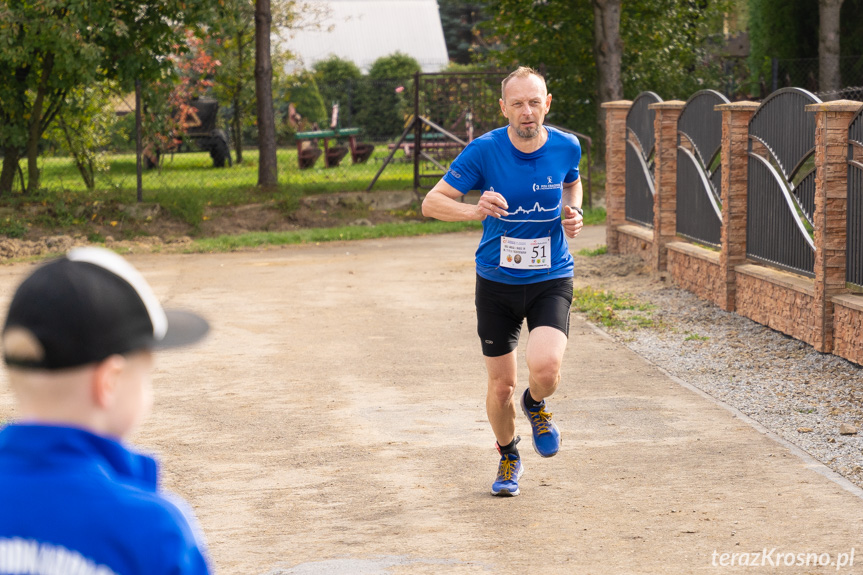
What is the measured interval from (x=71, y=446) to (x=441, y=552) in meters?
3.23

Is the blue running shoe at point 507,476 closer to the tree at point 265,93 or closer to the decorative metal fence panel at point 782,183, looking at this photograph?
the decorative metal fence panel at point 782,183

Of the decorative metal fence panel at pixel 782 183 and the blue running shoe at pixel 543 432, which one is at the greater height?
the decorative metal fence panel at pixel 782 183

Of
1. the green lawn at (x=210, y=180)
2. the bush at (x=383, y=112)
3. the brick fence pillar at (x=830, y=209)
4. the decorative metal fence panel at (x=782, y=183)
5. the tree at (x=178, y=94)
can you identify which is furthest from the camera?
the bush at (x=383, y=112)

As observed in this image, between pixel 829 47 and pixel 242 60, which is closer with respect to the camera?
pixel 829 47

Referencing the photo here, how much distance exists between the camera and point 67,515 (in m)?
1.43

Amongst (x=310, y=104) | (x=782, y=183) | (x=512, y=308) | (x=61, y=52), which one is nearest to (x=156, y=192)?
(x=61, y=52)

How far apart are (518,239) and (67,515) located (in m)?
3.92

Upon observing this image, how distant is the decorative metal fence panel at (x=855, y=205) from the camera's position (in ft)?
25.1

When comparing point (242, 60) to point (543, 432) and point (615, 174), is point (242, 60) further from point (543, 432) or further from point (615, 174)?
point (543, 432)

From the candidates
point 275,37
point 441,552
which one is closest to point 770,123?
point 441,552

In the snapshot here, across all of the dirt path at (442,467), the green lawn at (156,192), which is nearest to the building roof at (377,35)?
the green lawn at (156,192)

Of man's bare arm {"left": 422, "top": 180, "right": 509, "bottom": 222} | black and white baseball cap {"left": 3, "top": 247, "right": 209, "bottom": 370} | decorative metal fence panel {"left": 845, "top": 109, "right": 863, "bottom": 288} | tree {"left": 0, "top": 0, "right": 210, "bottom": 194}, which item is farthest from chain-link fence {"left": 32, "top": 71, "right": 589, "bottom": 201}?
black and white baseball cap {"left": 3, "top": 247, "right": 209, "bottom": 370}

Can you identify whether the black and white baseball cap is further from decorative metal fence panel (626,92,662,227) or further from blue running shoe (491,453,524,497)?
decorative metal fence panel (626,92,662,227)

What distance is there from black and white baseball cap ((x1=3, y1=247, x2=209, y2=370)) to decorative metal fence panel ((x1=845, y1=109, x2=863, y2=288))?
7110mm
